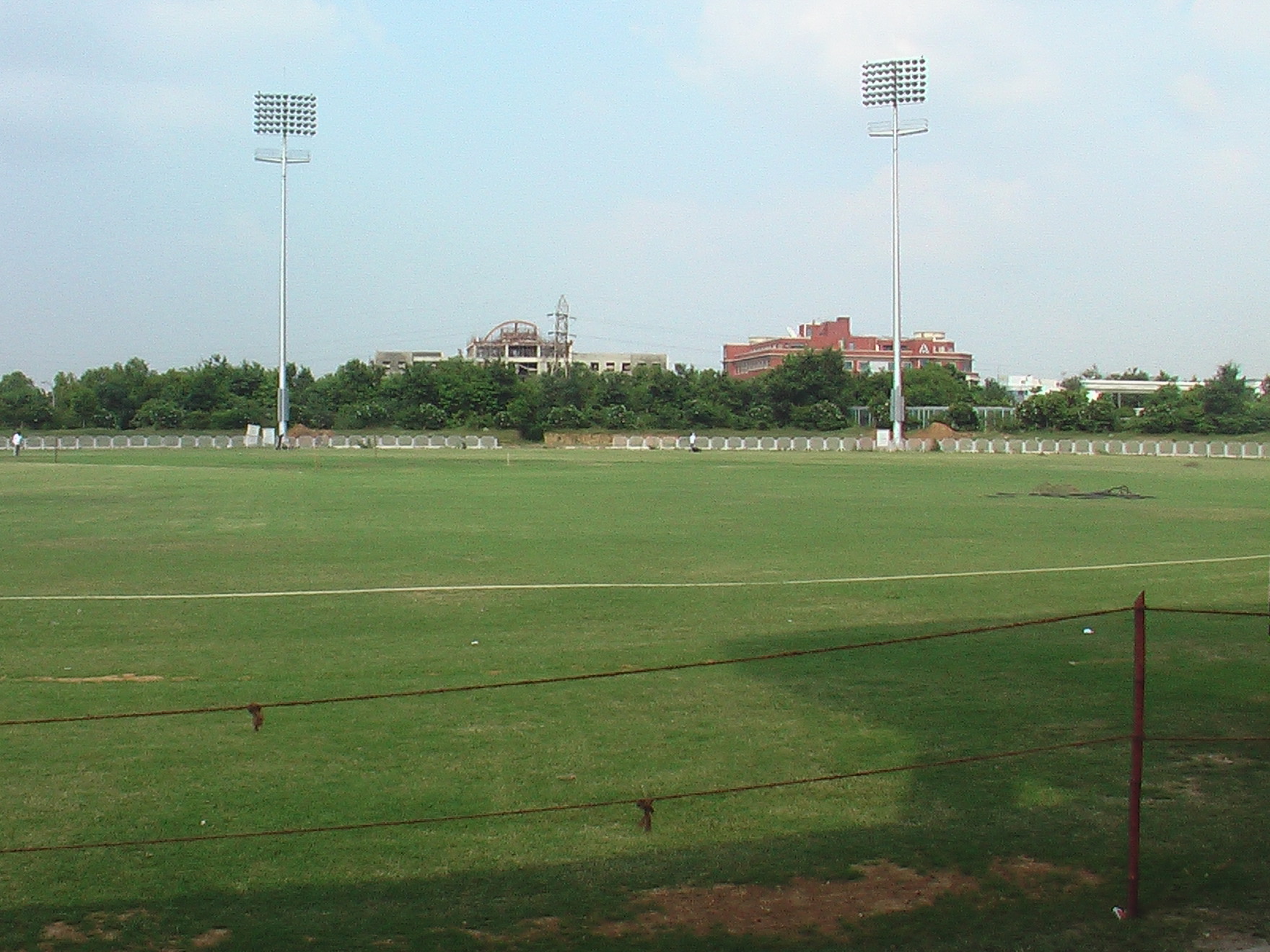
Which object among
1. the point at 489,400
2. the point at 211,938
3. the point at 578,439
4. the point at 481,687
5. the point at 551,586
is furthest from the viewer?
the point at 489,400

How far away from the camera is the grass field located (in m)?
6.26

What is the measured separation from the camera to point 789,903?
6.27 meters

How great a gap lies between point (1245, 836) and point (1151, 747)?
182 cm

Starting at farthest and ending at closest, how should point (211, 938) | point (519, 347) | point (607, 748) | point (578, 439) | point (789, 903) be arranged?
point (519, 347), point (578, 439), point (607, 748), point (789, 903), point (211, 938)

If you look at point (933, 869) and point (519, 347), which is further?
point (519, 347)

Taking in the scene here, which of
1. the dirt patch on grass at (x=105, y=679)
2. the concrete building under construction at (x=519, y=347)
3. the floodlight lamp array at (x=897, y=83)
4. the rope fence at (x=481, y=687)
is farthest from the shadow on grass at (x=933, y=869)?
the concrete building under construction at (x=519, y=347)

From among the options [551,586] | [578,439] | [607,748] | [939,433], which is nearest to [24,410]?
[578,439]

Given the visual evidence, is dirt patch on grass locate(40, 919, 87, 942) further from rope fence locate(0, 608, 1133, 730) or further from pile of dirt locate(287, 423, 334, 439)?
pile of dirt locate(287, 423, 334, 439)

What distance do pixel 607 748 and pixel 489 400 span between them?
380 feet

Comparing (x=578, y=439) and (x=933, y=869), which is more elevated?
(x=578, y=439)

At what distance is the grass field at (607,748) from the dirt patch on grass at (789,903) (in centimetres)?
6

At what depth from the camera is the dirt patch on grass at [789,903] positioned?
6.00m

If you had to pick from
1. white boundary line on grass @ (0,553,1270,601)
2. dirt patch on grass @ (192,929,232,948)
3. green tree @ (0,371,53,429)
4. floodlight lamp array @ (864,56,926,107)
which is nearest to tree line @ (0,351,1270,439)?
green tree @ (0,371,53,429)

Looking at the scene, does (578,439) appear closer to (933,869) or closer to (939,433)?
(939,433)
